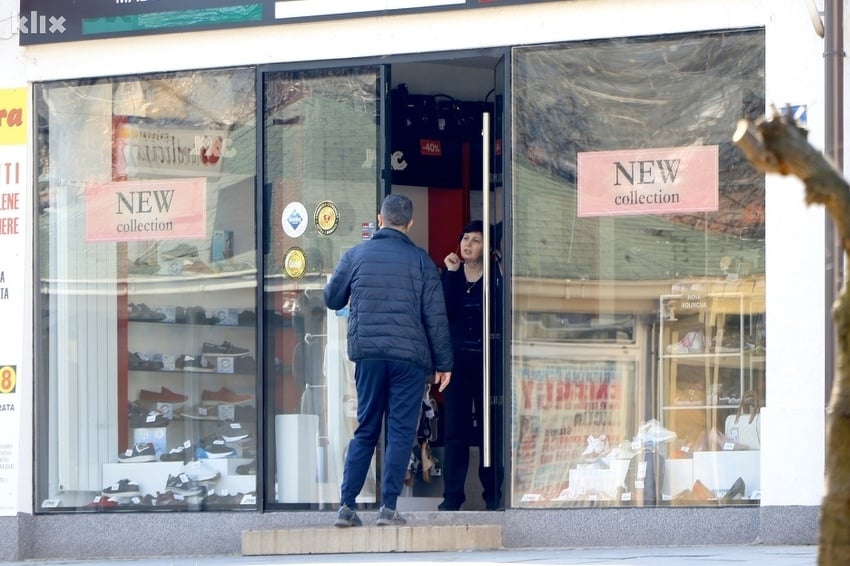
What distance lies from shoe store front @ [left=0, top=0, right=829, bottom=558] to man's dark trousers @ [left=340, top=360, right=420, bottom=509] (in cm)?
51

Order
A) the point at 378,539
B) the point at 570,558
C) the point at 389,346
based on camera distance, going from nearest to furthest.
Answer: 1. the point at 570,558
2. the point at 389,346
3. the point at 378,539

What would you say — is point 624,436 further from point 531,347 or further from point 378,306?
point 378,306

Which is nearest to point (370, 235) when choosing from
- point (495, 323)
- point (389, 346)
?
point (495, 323)

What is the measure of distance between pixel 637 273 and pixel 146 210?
3315 mm

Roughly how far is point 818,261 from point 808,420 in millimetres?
908

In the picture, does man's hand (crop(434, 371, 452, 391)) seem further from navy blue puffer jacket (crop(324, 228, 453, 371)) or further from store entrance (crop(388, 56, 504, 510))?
store entrance (crop(388, 56, 504, 510))

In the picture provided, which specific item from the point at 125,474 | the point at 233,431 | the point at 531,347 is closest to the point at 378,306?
the point at 531,347

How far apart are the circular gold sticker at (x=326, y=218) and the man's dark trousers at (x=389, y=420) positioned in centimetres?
126

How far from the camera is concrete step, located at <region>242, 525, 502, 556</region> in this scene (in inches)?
330

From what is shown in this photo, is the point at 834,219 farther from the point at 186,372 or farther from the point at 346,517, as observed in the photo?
the point at 186,372

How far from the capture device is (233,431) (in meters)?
9.50

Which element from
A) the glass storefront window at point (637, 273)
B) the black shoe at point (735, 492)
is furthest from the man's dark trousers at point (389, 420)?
the black shoe at point (735, 492)

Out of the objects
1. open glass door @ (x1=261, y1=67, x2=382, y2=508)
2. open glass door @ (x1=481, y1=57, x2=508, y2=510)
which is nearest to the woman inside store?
open glass door @ (x1=481, y1=57, x2=508, y2=510)

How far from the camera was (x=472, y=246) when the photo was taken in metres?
9.46
